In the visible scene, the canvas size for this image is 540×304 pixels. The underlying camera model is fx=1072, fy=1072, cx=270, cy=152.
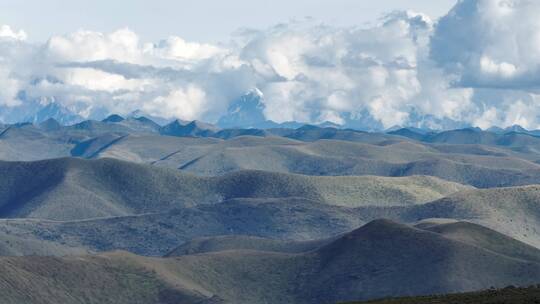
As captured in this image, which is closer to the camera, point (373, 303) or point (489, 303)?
point (489, 303)

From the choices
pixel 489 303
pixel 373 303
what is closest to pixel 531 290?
pixel 489 303

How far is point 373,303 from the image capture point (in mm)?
129875

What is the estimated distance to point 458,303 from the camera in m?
124

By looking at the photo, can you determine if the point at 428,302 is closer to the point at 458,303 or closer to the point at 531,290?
the point at 458,303

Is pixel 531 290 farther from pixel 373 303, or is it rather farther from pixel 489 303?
pixel 373 303

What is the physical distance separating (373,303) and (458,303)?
10.9 m

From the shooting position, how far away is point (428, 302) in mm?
125188

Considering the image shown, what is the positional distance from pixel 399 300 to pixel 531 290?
619 inches

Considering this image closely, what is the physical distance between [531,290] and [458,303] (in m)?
10.1

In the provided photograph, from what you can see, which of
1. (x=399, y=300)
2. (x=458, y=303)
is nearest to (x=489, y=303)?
(x=458, y=303)

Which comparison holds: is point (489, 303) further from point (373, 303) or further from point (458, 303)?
point (373, 303)

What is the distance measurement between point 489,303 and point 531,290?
959 cm

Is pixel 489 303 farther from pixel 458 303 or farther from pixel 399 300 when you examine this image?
pixel 399 300

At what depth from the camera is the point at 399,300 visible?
130 m
